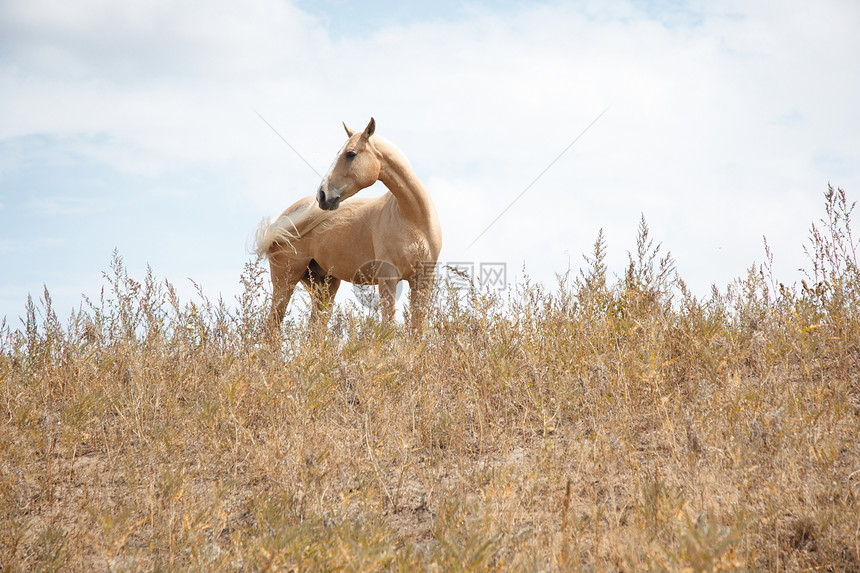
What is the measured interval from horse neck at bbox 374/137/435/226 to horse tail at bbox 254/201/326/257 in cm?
182

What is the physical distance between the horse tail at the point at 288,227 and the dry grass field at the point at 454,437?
3.48 metres

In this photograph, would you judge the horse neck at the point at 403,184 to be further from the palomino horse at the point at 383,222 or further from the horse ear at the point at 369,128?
the horse ear at the point at 369,128

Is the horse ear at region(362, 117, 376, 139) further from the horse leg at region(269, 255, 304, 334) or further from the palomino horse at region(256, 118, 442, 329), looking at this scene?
the horse leg at region(269, 255, 304, 334)

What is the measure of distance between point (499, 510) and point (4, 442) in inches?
129

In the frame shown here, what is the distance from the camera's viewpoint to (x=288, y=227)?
9125 mm

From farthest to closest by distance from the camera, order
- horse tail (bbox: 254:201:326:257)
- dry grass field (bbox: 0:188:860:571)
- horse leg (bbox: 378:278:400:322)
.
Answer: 1. horse tail (bbox: 254:201:326:257)
2. horse leg (bbox: 378:278:400:322)
3. dry grass field (bbox: 0:188:860:571)

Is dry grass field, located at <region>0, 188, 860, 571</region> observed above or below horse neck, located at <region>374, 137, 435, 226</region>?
below

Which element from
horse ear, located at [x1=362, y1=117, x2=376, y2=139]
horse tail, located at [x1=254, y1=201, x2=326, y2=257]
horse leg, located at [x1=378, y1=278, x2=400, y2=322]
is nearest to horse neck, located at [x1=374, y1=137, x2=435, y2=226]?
horse ear, located at [x1=362, y1=117, x2=376, y2=139]

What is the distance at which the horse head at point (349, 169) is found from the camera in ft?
23.7

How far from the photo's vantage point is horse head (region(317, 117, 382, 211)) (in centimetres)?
721

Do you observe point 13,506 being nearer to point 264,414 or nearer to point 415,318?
point 264,414

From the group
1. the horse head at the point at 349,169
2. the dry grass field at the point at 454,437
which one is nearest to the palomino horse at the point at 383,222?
the horse head at the point at 349,169

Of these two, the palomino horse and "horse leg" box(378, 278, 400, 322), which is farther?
the palomino horse

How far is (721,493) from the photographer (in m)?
2.84
